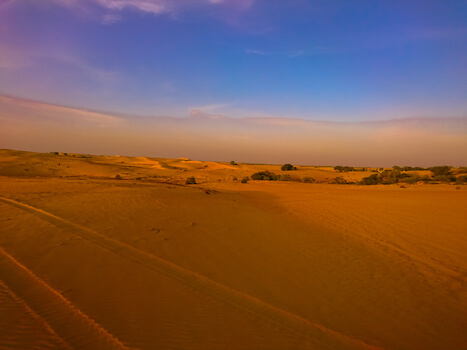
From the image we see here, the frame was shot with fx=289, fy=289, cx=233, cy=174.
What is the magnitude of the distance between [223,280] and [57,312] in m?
2.27

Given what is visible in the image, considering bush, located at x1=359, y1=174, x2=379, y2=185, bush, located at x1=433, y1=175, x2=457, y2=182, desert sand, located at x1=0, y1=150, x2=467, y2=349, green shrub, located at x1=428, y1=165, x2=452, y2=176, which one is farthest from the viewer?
green shrub, located at x1=428, y1=165, x2=452, y2=176

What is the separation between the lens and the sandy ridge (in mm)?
2924

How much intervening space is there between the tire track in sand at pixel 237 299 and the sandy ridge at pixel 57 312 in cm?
140

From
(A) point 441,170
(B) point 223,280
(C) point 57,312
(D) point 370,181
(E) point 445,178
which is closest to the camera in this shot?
(C) point 57,312

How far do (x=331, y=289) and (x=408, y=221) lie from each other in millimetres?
6353

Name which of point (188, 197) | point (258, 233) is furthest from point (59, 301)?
point (188, 197)

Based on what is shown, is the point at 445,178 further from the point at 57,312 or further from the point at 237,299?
the point at 57,312

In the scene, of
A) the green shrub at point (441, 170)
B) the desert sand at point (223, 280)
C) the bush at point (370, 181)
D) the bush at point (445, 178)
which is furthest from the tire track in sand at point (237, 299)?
the green shrub at point (441, 170)

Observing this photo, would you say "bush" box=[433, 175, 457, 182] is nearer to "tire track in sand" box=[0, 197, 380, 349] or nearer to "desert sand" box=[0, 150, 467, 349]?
"desert sand" box=[0, 150, 467, 349]

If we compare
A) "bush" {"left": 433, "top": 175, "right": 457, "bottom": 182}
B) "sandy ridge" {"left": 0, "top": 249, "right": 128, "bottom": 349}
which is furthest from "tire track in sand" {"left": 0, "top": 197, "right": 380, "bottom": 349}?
"bush" {"left": 433, "top": 175, "right": 457, "bottom": 182}

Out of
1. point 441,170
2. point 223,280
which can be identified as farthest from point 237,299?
point 441,170

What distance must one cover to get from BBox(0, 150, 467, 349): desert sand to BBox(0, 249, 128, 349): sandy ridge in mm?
18

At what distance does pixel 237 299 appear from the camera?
13.1 feet

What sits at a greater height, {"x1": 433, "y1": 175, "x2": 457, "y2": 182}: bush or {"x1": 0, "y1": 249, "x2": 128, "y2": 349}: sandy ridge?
{"x1": 433, "y1": 175, "x2": 457, "y2": 182}: bush
